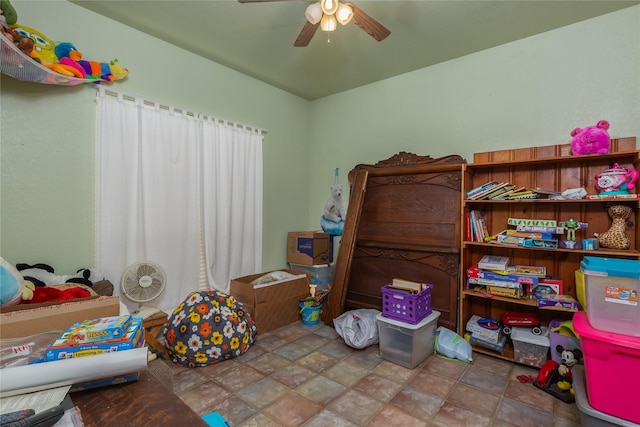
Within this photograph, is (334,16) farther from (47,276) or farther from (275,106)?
(47,276)

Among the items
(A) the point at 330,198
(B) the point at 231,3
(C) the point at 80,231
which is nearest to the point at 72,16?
(B) the point at 231,3

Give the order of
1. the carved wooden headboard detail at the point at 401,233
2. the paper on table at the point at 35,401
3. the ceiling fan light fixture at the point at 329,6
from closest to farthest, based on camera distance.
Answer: the paper on table at the point at 35,401 → the ceiling fan light fixture at the point at 329,6 → the carved wooden headboard detail at the point at 401,233

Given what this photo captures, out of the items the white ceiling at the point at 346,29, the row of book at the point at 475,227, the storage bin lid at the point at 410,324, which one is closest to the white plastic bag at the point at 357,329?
the storage bin lid at the point at 410,324

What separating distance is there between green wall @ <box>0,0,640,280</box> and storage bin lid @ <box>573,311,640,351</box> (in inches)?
61.4

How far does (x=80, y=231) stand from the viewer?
229 centimetres

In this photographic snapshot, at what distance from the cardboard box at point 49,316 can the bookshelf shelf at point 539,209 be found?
252cm

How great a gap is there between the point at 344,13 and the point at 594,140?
196 centimetres

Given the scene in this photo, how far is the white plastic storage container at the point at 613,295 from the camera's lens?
1.51 meters

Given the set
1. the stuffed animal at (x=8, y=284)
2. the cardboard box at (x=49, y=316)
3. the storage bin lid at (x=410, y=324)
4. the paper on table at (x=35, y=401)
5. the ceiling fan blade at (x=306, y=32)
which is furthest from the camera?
the storage bin lid at (x=410, y=324)

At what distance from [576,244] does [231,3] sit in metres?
3.08

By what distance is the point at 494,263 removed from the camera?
8.09ft

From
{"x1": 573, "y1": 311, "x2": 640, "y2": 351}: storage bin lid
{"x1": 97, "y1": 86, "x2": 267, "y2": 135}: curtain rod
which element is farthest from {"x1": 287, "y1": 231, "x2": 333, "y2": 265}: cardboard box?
{"x1": 573, "y1": 311, "x2": 640, "y2": 351}: storage bin lid

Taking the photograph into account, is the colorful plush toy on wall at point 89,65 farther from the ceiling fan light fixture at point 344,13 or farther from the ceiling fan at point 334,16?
the ceiling fan light fixture at point 344,13

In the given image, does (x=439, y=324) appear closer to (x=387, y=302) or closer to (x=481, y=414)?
(x=387, y=302)
